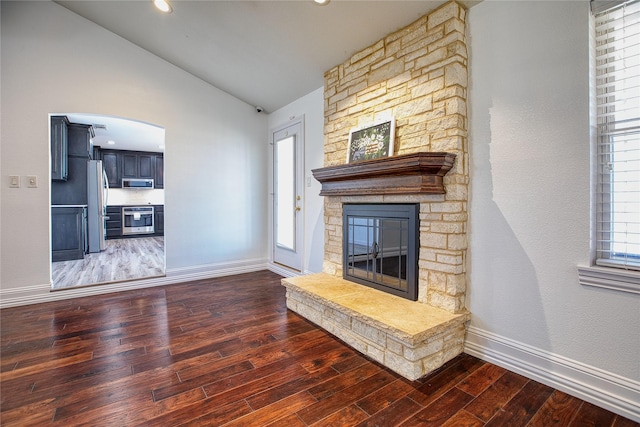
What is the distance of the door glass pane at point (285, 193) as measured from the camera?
4.18 meters

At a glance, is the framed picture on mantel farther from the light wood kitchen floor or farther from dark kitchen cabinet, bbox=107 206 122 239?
dark kitchen cabinet, bbox=107 206 122 239

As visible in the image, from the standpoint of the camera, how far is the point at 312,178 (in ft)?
12.3

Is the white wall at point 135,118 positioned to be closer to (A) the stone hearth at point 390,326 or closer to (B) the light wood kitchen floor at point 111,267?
(B) the light wood kitchen floor at point 111,267

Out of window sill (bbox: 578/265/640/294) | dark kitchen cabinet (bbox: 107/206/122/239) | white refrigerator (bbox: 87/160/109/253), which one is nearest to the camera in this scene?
window sill (bbox: 578/265/640/294)

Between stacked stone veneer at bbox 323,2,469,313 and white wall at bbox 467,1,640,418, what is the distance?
0.39ft

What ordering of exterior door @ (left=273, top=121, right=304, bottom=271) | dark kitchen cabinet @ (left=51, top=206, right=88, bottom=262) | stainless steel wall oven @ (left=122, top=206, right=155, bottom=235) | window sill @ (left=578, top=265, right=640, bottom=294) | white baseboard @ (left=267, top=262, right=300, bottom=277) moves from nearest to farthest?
window sill @ (left=578, top=265, right=640, bottom=294), exterior door @ (left=273, top=121, right=304, bottom=271), white baseboard @ (left=267, top=262, right=300, bottom=277), dark kitchen cabinet @ (left=51, top=206, right=88, bottom=262), stainless steel wall oven @ (left=122, top=206, right=155, bottom=235)

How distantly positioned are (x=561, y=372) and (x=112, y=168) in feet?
32.1

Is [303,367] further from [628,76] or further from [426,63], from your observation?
[628,76]

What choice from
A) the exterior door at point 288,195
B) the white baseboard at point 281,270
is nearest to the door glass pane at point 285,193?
the exterior door at point 288,195

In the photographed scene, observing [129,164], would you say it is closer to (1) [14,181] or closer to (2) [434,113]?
(1) [14,181]

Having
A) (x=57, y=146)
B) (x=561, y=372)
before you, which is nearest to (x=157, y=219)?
(x=57, y=146)

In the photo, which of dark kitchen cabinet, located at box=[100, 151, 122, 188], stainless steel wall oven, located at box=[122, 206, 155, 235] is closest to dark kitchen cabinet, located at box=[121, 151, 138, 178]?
dark kitchen cabinet, located at box=[100, 151, 122, 188]

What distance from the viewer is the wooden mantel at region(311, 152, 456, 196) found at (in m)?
2.04

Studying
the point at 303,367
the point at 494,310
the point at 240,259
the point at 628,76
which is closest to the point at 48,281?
the point at 240,259
